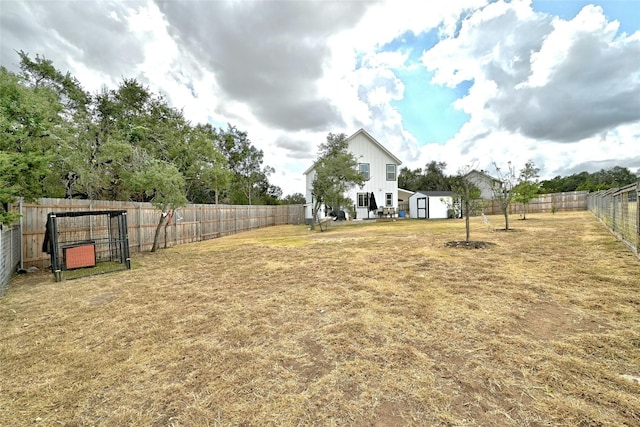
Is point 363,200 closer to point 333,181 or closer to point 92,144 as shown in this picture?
point 333,181

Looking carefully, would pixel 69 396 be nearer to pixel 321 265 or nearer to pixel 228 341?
pixel 228 341

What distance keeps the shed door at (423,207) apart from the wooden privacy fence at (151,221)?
13666 millimetres

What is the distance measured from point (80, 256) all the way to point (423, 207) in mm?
24025

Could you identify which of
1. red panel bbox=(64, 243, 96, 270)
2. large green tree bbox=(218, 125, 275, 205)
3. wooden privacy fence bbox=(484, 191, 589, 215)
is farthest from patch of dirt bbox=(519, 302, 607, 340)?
large green tree bbox=(218, 125, 275, 205)

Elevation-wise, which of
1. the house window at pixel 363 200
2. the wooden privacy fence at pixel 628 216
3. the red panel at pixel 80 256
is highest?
the house window at pixel 363 200

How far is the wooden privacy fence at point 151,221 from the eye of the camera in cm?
756

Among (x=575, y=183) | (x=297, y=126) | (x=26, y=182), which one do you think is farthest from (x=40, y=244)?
(x=575, y=183)

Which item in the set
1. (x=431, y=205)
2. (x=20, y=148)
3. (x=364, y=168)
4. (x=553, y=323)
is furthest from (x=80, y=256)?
(x=431, y=205)

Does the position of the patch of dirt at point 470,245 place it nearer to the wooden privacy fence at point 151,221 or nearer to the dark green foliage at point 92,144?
the dark green foliage at point 92,144

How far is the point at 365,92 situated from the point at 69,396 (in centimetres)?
1857

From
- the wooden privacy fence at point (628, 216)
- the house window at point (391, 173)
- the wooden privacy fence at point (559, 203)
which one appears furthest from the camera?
the wooden privacy fence at point (559, 203)

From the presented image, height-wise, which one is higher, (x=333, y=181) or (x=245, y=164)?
(x=245, y=164)

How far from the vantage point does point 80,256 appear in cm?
725

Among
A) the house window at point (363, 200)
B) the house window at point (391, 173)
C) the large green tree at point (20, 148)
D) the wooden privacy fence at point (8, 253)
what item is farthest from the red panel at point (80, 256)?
the house window at point (391, 173)
